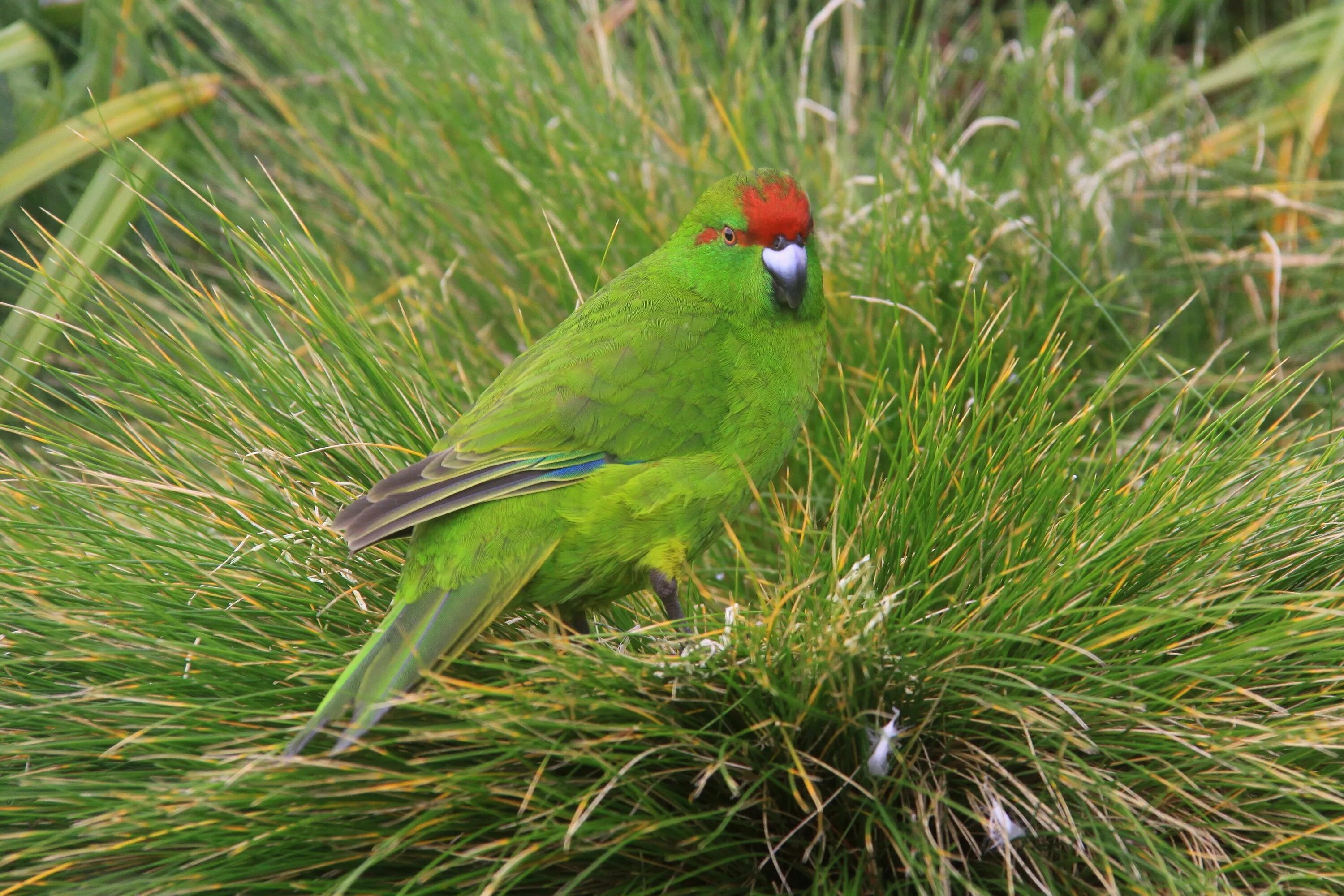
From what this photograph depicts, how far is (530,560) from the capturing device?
2229 millimetres

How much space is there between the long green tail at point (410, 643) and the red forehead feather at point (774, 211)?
0.79m

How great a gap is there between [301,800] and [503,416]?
30.3 inches

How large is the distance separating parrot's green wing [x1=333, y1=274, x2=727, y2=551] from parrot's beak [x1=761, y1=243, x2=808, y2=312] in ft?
0.46

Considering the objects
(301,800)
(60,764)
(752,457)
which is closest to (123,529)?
(60,764)

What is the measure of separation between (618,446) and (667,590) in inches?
11.4

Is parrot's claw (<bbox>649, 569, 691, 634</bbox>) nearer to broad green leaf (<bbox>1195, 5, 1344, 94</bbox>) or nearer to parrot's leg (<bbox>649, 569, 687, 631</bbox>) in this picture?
parrot's leg (<bbox>649, 569, 687, 631</bbox>)

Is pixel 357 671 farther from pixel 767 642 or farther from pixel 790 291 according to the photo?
pixel 790 291

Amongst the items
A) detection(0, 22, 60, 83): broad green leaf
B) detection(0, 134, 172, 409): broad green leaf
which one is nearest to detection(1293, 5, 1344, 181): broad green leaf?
detection(0, 134, 172, 409): broad green leaf

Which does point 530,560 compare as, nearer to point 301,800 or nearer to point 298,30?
point 301,800

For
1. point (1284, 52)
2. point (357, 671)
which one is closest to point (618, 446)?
point (357, 671)

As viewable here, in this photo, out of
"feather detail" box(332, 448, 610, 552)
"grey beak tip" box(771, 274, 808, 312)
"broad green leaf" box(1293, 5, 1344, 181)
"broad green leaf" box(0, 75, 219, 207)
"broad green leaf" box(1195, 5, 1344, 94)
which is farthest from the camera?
"broad green leaf" box(1195, 5, 1344, 94)

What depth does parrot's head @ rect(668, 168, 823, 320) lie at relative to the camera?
250 cm

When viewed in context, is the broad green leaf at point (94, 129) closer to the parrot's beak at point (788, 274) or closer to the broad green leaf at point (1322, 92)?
the parrot's beak at point (788, 274)

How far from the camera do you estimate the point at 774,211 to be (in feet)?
8.17
